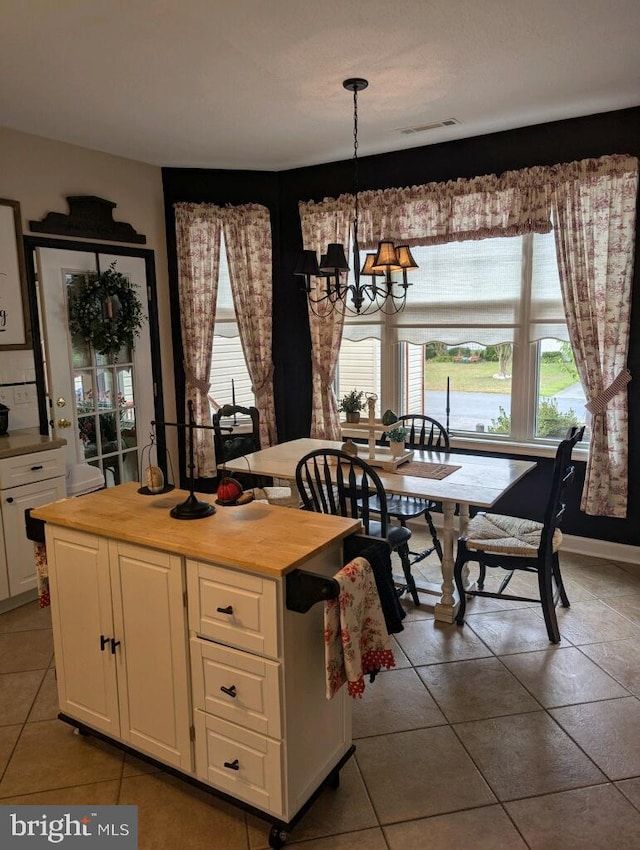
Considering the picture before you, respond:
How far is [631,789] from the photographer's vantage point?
220 centimetres

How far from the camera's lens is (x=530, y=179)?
4074 mm

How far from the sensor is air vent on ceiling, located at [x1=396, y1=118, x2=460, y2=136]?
156 inches

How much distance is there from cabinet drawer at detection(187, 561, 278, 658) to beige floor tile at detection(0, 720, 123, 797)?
800mm

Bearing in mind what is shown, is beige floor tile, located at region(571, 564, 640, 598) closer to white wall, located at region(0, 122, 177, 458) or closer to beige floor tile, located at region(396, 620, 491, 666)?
beige floor tile, located at region(396, 620, 491, 666)

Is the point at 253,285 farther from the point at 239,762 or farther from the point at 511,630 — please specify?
the point at 239,762

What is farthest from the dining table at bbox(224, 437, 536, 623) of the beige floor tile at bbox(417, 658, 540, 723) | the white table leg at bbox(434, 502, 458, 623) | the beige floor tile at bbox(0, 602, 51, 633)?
the beige floor tile at bbox(0, 602, 51, 633)

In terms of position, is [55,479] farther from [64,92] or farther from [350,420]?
[64,92]

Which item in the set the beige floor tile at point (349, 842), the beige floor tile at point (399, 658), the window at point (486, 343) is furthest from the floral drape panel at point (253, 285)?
the beige floor tile at point (349, 842)

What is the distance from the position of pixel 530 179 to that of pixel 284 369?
2386 mm

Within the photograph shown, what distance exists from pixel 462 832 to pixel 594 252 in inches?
130

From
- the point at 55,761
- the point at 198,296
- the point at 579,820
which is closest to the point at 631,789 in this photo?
the point at 579,820

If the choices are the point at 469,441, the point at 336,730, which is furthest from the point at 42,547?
the point at 469,441

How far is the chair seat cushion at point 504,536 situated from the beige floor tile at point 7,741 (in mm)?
2203

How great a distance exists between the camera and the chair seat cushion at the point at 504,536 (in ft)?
10.5
